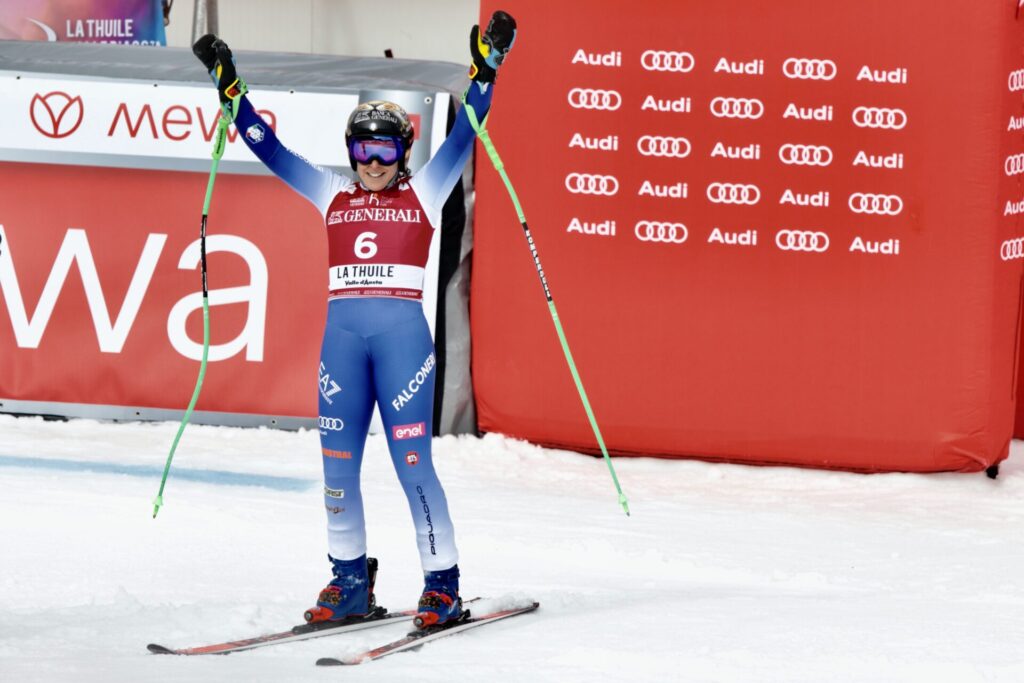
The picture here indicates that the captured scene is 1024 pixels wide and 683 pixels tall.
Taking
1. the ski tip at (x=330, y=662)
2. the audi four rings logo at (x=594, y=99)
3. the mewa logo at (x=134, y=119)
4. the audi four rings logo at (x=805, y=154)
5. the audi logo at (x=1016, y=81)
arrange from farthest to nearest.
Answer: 1. the mewa logo at (x=134, y=119)
2. the audi four rings logo at (x=594, y=99)
3. the audi four rings logo at (x=805, y=154)
4. the audi logo at (x=1016, y=81)
5. the ski tip at (x=330, y=662)

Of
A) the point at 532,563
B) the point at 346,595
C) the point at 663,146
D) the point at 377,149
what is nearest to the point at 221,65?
the point at 377,149

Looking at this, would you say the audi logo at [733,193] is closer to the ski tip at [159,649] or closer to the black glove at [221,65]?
the black glove at [221,65]

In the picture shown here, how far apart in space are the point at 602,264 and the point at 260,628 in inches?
133

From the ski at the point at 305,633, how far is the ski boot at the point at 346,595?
0.07 feet

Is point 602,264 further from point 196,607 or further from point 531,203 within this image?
point 196,607

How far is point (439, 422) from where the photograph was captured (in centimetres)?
785

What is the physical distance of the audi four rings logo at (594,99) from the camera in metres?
A: 7.48

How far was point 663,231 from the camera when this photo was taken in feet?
24.6

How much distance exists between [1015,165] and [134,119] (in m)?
4.54

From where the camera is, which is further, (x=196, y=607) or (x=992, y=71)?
(x=992, y=71)

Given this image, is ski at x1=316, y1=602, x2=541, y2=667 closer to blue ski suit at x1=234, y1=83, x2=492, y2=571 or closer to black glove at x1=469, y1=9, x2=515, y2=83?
blue ski suit at x1=234, y1=83, x2=492, y2=571

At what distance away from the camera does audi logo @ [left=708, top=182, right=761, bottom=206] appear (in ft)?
24.4

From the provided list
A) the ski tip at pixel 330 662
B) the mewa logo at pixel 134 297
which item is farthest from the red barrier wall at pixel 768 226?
the ski tip at pixel 330 662

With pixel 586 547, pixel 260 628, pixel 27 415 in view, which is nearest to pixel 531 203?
pixel 586 547
